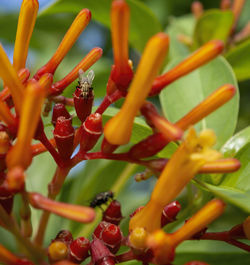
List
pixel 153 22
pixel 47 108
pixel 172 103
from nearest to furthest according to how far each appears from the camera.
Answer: pixel 47 108 → pixel 172 103 → pixel 153 22

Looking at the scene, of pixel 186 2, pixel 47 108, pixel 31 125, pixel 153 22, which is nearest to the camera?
pixel 31 125

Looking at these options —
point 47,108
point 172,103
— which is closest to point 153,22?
point 172,103

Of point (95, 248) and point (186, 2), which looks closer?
point (95, 248)

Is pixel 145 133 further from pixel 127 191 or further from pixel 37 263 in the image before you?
pixel 127 191

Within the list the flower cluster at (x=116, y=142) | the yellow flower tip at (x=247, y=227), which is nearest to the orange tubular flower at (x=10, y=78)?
the flower cluster at (x=116, y=142)

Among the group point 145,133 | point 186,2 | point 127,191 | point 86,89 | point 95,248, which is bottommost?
point 127,191

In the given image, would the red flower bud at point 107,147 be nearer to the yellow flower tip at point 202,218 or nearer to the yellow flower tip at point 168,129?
the yellow flower tip at point 168,129

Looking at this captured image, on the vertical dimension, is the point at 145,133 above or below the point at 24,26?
below

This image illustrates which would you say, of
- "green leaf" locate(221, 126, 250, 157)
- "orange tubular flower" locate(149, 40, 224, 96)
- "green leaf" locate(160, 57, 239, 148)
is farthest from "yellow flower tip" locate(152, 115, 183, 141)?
"green leaf" locate(160, 57, 239, 148)
